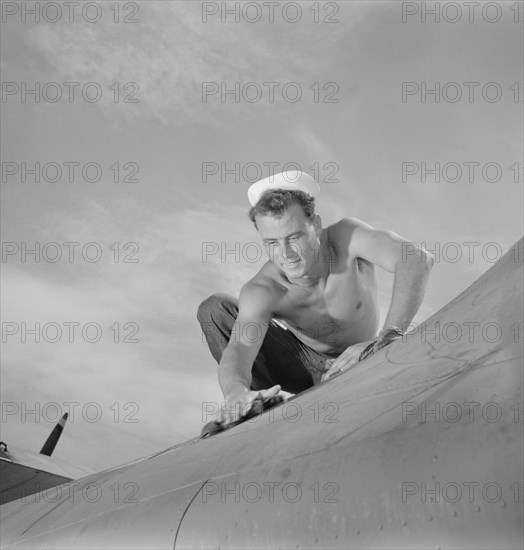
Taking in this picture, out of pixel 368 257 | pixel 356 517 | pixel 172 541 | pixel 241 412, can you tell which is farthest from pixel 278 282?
pixel 356 517

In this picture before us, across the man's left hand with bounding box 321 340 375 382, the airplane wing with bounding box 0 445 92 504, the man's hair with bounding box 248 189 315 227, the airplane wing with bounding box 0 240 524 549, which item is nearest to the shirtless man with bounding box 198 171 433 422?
the man's hair with bounding box 248 189 315 227

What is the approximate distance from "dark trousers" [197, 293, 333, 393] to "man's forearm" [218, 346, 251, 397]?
0.86m

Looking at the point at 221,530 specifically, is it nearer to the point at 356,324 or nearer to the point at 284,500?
the point at 284,500

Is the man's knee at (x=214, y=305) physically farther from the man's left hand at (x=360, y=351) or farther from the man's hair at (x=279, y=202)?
the man's left hand at (x=360, y=351)

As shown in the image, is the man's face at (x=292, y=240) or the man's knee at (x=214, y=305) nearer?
the man's face at (x=292, y=240)

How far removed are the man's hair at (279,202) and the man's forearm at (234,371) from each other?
1.98 ft

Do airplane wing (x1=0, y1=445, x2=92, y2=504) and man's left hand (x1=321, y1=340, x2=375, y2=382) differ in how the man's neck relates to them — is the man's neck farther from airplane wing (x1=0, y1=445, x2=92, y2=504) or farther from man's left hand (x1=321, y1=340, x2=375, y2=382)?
airplane wing (x1=0, y1=445, x2=92, y2=504)

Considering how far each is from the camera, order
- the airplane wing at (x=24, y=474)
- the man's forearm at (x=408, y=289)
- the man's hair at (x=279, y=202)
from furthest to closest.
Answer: the airplane wing at (x=24, y=474)
the man's hair at (x=279, y=202)
the man's forearm at (x=408, y=289)

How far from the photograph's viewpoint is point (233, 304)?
14.1 feet

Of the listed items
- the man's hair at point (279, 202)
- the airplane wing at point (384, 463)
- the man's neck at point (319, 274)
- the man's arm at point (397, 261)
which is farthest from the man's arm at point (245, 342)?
the airplane wing at point (384, 463)

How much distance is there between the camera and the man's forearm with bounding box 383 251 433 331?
324 centimetres

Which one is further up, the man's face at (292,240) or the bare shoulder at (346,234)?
the bare shoulder at (346,234)

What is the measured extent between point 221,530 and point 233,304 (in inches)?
118

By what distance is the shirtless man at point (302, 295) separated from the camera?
3355mm
